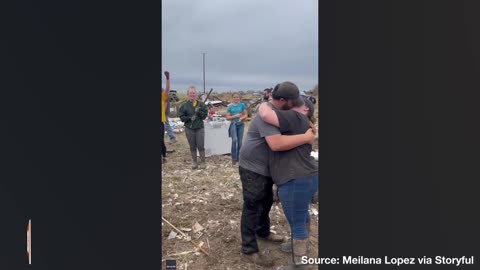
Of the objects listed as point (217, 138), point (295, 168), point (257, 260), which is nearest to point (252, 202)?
point (295, 168)

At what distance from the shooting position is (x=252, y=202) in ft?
9.03

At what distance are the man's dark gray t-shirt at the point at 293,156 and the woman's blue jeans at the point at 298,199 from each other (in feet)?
0.15

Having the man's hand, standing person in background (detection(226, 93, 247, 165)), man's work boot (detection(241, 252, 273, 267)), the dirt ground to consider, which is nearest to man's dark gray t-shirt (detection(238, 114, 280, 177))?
the man's hand

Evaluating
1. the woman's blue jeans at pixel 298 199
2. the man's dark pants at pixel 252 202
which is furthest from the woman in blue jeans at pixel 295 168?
the man's dark pants at pixel 252 202

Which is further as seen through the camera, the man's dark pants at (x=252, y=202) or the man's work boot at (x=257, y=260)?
the man's work boot at (x=257, y=260)

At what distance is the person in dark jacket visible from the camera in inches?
241

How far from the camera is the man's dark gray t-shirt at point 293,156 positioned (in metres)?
2.46

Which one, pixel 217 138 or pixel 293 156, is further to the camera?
pixel 217 138

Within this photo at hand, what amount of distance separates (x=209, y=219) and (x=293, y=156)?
1.86 m

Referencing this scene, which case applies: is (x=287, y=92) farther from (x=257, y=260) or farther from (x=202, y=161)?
(x=202, y=161)

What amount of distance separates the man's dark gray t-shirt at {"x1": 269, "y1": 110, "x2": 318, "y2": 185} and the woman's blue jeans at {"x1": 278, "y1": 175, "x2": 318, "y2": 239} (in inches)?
1.8

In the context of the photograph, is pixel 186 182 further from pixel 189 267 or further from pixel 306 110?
pixel 306 110

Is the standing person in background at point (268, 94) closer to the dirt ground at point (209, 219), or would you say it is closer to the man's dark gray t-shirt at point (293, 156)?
the man's dark gray t-shirt at point (293, 156)
